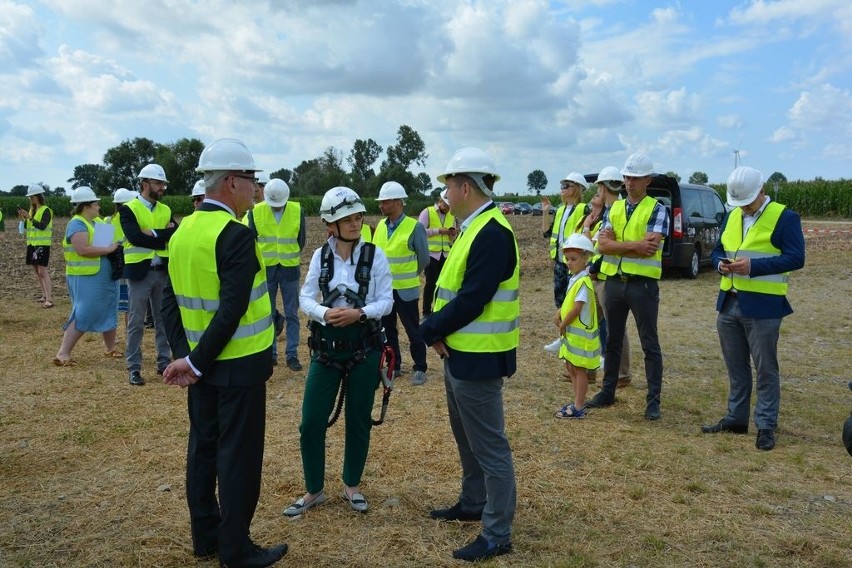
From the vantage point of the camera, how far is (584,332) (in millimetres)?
6449

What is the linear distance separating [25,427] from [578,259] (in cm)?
533

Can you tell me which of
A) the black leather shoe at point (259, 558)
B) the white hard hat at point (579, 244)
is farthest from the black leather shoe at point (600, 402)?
the black leather shoe at point (259, 558)

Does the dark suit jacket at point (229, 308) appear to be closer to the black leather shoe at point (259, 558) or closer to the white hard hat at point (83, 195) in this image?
the black leather shoe at point (259, 558)

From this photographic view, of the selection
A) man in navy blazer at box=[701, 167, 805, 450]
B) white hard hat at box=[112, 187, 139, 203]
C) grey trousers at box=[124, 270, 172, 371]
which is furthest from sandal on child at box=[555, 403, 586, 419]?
A: white hard hat at box=[112, 187, 139, 203]

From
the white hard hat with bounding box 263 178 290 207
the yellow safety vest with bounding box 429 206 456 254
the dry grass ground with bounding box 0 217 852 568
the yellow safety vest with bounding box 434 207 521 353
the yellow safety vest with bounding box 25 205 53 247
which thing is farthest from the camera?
the yellow safety vest with bounding box 25 205 53 247

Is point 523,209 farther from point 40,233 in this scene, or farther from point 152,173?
point 152,173

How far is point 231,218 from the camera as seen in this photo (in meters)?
3.54

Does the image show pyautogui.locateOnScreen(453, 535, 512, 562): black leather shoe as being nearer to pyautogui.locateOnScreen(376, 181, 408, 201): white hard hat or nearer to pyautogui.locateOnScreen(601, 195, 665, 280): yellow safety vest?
pyautogui.locateOnScreen(601, 195, 665, 280): yellow safety vest

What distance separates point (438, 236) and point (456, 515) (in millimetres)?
6122

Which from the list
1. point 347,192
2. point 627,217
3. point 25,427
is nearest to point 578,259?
point 627,217

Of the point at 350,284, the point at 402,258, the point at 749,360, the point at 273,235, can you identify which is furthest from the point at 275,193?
the point at 749,360

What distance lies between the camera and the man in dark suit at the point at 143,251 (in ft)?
24.6

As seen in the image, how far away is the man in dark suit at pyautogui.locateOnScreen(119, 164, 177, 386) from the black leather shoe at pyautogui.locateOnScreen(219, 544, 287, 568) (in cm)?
446

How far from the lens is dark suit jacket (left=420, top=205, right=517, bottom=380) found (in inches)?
143
